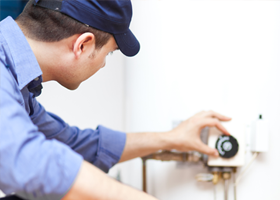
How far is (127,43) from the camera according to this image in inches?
27.9

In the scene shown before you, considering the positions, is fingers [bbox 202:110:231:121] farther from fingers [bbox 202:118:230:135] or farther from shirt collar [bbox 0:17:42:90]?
shirt collar [bbox 0:17:42:90]

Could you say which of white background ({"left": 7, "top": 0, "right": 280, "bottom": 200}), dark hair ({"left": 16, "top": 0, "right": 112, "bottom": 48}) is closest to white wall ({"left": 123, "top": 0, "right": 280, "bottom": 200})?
white background ({"left": 7, "top": 0, "right": 280, "bottom": 200})

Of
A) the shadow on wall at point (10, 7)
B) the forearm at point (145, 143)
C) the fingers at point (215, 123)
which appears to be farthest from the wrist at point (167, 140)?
the shadow on wall at point (10, 7)

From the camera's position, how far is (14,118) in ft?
1.36

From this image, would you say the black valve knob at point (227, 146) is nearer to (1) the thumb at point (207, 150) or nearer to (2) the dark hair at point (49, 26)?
(1) the thumb at point (207, 150)

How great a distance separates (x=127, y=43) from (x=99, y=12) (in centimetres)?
12

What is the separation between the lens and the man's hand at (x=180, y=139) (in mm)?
757

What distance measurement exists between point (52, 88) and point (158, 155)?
66 cm

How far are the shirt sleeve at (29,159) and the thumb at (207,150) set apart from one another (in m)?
0.43

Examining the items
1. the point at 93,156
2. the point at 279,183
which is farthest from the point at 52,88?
the point at 279,183

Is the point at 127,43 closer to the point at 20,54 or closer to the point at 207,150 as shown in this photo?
the point at 20,54

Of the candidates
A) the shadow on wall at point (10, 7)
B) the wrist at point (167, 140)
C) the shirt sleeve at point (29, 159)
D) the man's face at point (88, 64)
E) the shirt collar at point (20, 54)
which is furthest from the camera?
the shadow on wall at point (10, 7)

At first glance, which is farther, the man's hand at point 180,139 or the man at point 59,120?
the man's hand at point 180,139

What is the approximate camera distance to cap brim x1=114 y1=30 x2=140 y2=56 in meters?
0.69
